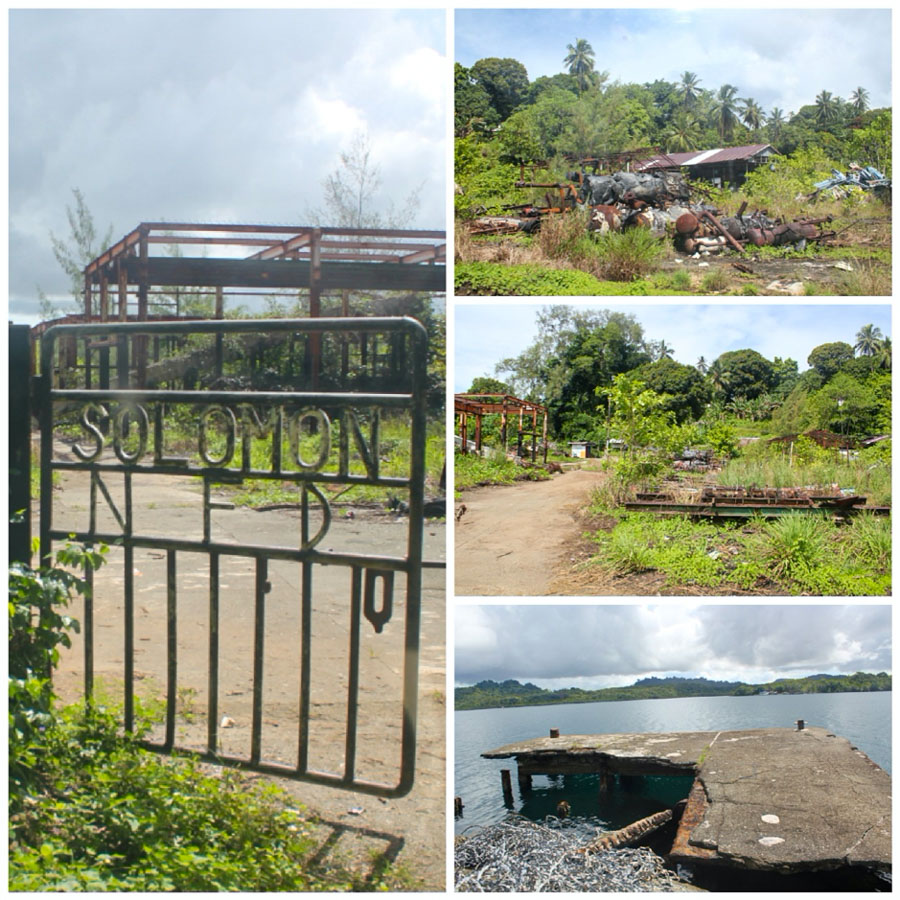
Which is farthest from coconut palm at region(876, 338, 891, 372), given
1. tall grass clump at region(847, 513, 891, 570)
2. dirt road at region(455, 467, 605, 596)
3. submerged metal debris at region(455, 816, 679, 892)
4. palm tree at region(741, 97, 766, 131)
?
submerged metal debris at region(455, 816, 679, 892)

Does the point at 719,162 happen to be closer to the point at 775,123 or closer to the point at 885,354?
the point at 775,123

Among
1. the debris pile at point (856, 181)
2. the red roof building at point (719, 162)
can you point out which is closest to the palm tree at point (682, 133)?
the red roof building at point (719, 162)

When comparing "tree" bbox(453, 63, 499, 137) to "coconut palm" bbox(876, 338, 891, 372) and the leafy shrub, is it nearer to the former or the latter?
"coconut palm" bbox(876, 338, 891, 372)

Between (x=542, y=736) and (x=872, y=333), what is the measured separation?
1495 millimetres

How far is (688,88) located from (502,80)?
1.80 ft

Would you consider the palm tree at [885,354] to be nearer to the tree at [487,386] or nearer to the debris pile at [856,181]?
the debris pile at [856,181]

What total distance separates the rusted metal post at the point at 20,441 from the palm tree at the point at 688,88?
1953 mm

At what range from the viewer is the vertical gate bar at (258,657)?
1.98 metres

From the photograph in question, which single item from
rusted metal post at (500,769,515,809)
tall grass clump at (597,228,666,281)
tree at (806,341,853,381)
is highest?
tall grass clump at (597,228,666,281)

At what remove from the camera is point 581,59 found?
7.77ft

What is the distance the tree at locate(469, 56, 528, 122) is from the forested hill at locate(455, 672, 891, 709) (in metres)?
1.69

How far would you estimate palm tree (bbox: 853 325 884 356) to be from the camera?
231 centimetres

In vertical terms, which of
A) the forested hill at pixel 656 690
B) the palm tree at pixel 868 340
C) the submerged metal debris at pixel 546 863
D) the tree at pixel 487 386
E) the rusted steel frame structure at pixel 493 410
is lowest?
the submerged metal debris at pixel 546 863

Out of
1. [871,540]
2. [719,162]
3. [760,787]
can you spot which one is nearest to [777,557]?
[871,540]
